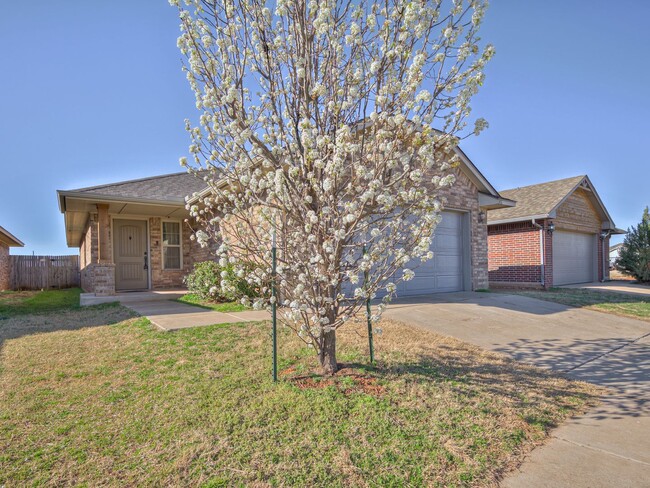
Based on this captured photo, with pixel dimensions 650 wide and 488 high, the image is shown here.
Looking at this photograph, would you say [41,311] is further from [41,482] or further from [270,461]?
[270,461]

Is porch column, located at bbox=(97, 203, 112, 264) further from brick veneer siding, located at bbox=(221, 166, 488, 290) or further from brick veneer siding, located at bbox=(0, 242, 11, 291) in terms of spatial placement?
brick veneer siding, located at bbox=(0, 242, 11, 291)

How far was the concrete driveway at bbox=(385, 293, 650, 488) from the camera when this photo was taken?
248 centimetres

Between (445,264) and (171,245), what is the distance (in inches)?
359

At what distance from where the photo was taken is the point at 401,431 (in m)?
2.87

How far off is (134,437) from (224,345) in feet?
7.65

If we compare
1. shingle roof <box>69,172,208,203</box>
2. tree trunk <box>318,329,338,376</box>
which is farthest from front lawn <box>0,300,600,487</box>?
shingle roof <box>69,172,208,203</box>

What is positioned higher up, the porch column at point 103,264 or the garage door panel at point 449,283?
the porch column at point 103,264

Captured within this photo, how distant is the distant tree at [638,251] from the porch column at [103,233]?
2026 cm

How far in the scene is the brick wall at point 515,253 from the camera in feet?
45.6

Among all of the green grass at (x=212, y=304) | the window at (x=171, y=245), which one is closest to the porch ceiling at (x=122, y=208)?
the window at (x=171, y=245)

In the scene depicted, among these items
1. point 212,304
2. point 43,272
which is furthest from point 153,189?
point 43,272

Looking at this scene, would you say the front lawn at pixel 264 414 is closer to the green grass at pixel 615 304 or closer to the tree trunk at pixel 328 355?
the tree trunk at pixel 328 355

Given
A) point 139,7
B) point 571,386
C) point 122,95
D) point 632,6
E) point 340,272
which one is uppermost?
point 632,6

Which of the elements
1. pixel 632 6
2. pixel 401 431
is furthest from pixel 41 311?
pixel 632 6
